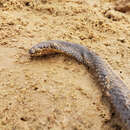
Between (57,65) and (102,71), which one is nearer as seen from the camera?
(102,71)

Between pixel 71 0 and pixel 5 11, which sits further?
pixel 71 0

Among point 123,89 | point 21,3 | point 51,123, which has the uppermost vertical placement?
point 21,3

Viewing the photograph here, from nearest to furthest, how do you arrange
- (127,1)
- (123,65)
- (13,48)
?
(123,65), (13,48), (127,1)

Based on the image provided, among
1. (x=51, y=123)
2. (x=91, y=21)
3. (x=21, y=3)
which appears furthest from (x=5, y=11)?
(x=51, y=123)

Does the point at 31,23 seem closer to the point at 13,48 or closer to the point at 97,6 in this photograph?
the point at 13,48

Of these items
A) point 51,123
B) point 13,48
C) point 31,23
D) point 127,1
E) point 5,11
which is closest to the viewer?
point 51,123
